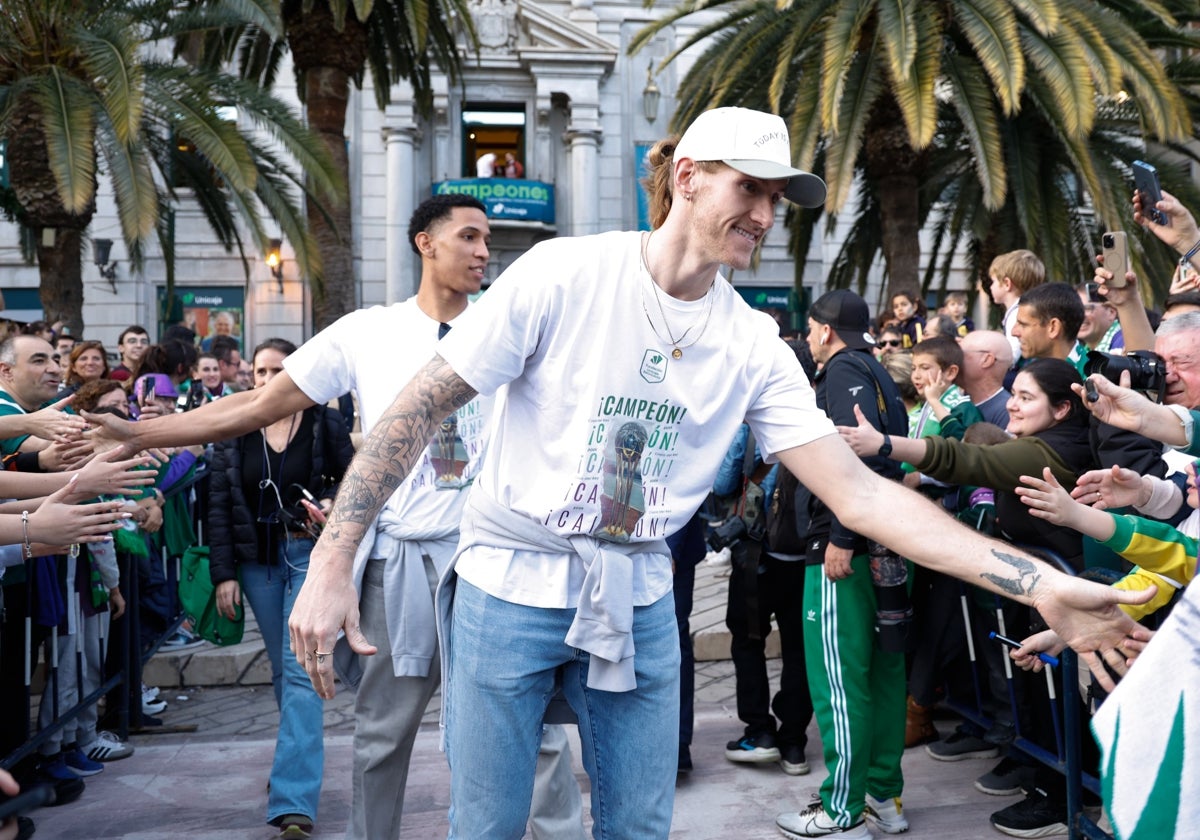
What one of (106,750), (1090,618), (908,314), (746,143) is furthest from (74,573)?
(908,314)

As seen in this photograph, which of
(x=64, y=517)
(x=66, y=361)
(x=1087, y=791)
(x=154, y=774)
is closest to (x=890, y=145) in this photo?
(x=66, y=361)

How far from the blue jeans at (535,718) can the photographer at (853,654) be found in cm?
192

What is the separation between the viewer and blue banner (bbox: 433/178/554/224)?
2342 centimetres

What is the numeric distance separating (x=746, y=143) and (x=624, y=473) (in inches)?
28.7

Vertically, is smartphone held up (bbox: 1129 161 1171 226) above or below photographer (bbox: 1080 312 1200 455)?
above

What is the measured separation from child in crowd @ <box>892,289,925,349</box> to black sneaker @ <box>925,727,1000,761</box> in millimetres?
4299

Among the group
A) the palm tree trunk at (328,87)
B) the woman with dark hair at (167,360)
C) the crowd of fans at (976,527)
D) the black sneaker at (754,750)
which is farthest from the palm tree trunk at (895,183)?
the black sneaker at (754,750)

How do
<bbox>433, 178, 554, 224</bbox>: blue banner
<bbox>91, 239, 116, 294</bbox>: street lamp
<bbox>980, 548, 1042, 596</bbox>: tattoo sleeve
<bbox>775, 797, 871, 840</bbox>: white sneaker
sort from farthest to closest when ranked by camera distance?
<bbox>433, 178, 554, 224</bbox>: blue banner
<bbox>91, 239, 116, 294</bbox>: street lamp
<bbox>775, 797, 871, 840</bbox>: white sneaker
<bbox>980, 548, 1042, 596</bbox>: tattoo sleeve

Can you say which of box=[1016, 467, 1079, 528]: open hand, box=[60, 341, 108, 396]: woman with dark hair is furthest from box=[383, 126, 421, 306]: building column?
box=[1016, 467, 1079, 528]: open hand

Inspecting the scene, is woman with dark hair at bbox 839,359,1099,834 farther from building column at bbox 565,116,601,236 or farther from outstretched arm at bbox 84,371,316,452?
building column at bbox 565,116,601,236

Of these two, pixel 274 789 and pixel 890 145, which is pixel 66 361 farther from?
pixel 890 145

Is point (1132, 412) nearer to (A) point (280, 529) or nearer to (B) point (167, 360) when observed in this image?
(A) point (280, 529)

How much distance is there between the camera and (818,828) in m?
4.24

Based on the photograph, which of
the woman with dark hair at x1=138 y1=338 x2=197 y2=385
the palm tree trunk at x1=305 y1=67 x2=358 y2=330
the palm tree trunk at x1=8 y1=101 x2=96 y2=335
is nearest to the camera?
the woman with dark hair at x1=138 y1=338 x2=197 y2=385
